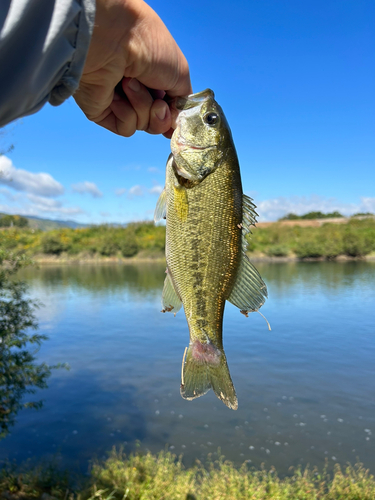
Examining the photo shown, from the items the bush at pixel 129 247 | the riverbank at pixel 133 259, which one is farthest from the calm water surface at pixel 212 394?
the riverbank at pixel 133 259

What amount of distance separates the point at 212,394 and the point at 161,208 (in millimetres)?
14887

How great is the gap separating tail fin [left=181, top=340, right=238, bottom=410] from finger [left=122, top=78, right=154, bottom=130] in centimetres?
133

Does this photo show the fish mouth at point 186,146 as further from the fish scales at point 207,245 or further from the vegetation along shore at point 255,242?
the vegetation along shore at point 255,242

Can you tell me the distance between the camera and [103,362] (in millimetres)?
19500

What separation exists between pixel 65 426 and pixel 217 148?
13.5 m

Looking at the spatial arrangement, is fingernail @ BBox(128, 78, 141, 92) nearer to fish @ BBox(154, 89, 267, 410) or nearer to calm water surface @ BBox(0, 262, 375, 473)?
fish @ BBox(154, 89, 267, 410)

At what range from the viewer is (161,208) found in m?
1.89

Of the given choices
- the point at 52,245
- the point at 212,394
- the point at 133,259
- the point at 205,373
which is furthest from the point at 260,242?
the point at 205,373

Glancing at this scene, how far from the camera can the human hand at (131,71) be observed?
1.47m

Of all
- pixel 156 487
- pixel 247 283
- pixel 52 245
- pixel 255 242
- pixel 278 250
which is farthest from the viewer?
pixel 52 245

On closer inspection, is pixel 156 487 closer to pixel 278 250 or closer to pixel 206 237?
pixel 206 237

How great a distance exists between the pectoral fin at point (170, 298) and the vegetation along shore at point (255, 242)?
164 feet

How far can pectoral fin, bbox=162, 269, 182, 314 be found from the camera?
1.88 m

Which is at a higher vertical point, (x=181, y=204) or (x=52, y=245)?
(x=181, y=204)
